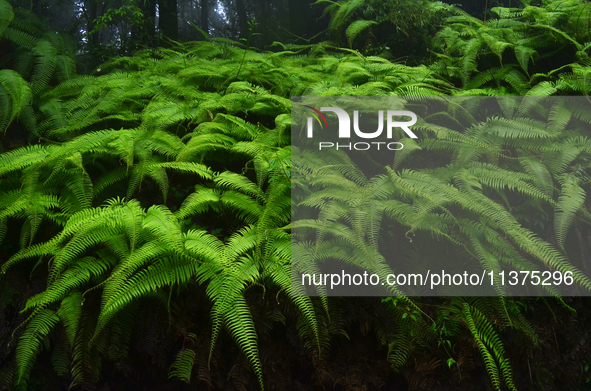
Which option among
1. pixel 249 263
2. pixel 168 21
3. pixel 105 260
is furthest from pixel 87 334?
pixel 168 21

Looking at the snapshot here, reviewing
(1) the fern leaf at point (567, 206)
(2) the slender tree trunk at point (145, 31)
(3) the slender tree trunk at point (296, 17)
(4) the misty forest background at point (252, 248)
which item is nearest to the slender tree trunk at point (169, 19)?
(2) the slender tree trunk at point (145, 31)

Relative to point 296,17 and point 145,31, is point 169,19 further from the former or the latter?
point 296,17

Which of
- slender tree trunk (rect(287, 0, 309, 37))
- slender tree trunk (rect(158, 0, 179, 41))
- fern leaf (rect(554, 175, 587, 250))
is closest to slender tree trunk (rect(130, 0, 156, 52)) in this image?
slender tree trunk (rect(158, 0, 179, 41))

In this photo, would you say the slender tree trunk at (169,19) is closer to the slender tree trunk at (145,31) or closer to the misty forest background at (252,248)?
the slender tree trunk at (145,31)

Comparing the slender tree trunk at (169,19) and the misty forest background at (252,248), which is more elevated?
the slender tree trunk at (169,19)

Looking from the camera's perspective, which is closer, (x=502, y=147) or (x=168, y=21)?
(x=502, y=147)

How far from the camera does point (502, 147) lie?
3.20 metres

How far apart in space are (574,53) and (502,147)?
200cm

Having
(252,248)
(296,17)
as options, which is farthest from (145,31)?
(252,248)

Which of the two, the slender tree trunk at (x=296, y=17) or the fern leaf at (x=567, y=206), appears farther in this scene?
the slender tree trunk at (x=296, y=17)

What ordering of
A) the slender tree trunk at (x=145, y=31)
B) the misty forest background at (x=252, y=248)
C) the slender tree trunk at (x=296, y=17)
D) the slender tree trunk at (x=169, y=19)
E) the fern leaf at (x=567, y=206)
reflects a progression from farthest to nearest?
the slender tree trunk at (x=296, y=17), the slender tree trunk at (x=169, y=19), the slender tree trunk at (x=145, y=31), the fern leaf at (x=567, y=206), the misty forest background at (x=252, y=248)

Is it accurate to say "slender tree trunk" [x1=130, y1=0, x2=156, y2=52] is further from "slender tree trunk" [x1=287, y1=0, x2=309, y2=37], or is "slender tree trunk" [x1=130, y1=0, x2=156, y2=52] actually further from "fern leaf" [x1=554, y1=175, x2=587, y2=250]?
"fern leaf" [x1=554, y1=175, x2=587, y2=250]

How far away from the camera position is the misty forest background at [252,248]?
7.49 feet

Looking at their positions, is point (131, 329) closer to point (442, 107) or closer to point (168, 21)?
point (442, 107)
